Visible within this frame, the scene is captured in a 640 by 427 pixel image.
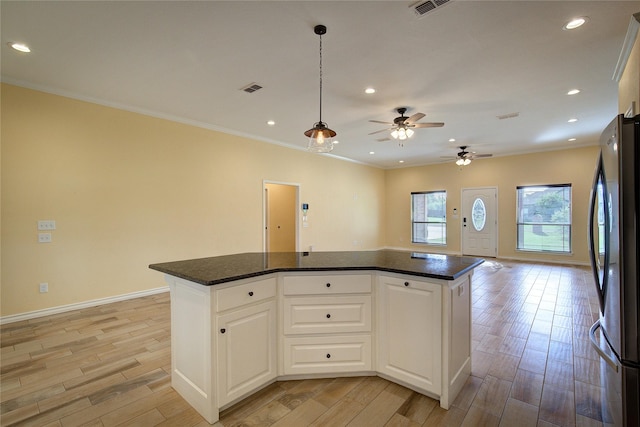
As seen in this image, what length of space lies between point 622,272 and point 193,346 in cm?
248

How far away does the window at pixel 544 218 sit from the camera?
24.0ft

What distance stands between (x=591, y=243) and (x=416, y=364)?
1.43m

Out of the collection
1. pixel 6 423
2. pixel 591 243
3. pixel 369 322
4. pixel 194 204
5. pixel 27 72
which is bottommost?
pixel 6 423

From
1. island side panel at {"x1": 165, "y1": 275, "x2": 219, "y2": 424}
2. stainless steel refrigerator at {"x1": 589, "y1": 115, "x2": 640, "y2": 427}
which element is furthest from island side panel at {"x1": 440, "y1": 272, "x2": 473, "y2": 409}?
island side panel at {"x1": 165, "y1": 275, "x2": 219, "y2": 424}

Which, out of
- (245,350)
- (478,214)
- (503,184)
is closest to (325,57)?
(245,350)

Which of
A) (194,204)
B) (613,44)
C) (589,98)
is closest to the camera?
(613,44)

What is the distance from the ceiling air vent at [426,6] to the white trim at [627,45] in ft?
5.24

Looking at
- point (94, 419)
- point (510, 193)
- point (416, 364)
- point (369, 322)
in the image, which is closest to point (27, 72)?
point (94, 419)

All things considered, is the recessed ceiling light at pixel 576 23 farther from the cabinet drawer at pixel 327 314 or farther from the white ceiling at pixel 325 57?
the cabinet drawer at pixel 327 314

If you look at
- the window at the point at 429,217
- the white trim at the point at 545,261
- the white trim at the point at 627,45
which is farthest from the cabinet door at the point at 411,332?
the window at the point at 429,217

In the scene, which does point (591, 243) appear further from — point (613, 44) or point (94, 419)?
point (94, 419)

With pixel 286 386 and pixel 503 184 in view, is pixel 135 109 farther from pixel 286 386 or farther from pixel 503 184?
pixel 503 184

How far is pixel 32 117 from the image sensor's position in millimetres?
3615

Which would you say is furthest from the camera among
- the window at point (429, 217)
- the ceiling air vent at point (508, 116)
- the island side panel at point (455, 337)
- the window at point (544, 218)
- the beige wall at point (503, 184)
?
the window at point (429, 217)
